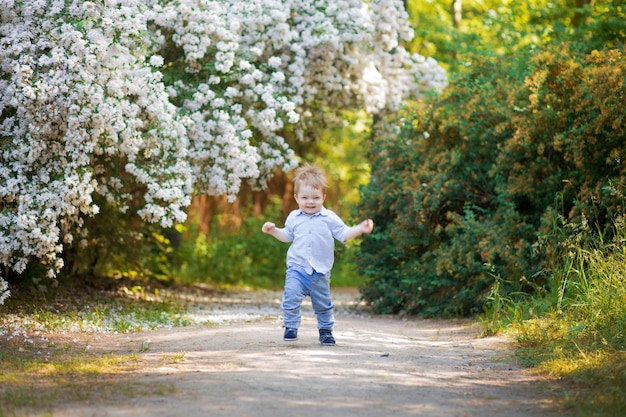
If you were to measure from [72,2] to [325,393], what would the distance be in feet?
18.5

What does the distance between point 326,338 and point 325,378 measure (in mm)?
1493

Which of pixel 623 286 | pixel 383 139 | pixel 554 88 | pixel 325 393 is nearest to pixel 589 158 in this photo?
pixel 554 88

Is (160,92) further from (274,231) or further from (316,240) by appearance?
(316,240)

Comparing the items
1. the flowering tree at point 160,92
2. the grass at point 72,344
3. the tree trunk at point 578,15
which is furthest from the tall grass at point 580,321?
the tree trunk at point 578,15

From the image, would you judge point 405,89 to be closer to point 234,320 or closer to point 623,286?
point 234,320

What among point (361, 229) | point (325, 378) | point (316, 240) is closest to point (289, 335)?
point (316, 240)

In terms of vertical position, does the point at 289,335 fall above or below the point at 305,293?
below

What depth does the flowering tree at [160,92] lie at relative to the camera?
28.0ft

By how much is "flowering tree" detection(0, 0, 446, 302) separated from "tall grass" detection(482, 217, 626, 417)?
12.3 ft

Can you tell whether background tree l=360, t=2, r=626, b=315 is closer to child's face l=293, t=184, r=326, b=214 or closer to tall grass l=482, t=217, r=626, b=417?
tall grass l=482, t=217, r=626, b=417

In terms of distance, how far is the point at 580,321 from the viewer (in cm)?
752

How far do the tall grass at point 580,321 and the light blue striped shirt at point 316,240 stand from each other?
1.83 m

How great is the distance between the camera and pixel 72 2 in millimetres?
8977

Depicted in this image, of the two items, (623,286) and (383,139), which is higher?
(383,139)
